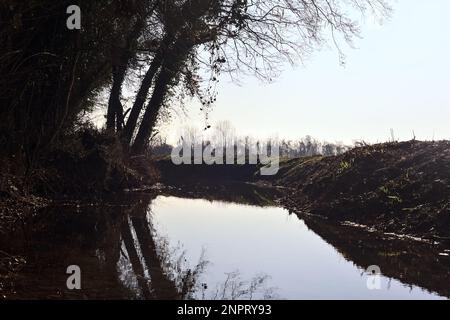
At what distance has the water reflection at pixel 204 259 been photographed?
5160 mm

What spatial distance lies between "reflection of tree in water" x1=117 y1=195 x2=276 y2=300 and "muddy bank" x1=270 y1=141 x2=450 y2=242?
4.64 meters

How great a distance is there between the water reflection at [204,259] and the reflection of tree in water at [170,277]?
0.01 metres

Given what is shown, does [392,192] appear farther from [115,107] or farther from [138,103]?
[115,107]

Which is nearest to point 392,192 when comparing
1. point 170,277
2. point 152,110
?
point 170,277

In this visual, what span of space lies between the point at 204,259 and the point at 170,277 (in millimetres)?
1148

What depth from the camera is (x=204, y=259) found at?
673 centimetres

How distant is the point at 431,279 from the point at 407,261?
1.02 metres

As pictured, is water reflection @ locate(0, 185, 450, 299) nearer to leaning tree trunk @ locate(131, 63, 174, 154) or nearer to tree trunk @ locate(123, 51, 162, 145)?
tree trunk @ locate(123, 51, 162, 145)

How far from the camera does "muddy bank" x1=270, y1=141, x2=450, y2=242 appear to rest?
9453 mm

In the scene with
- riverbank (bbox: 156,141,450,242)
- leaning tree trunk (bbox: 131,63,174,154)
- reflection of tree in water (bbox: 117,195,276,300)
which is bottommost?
reflection of tree in water (bbox: 117,195,276,300)

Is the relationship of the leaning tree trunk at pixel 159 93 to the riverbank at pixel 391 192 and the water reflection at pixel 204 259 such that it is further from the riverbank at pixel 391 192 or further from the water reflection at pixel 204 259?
the water reflection at pixel 204 259

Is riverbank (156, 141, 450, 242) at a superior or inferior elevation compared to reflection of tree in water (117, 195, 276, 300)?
superior

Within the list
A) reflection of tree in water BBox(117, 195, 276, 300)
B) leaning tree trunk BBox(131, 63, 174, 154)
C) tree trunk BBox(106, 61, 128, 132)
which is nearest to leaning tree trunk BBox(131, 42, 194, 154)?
leaning tree trunk BBox(131, 63, 174, 154)
